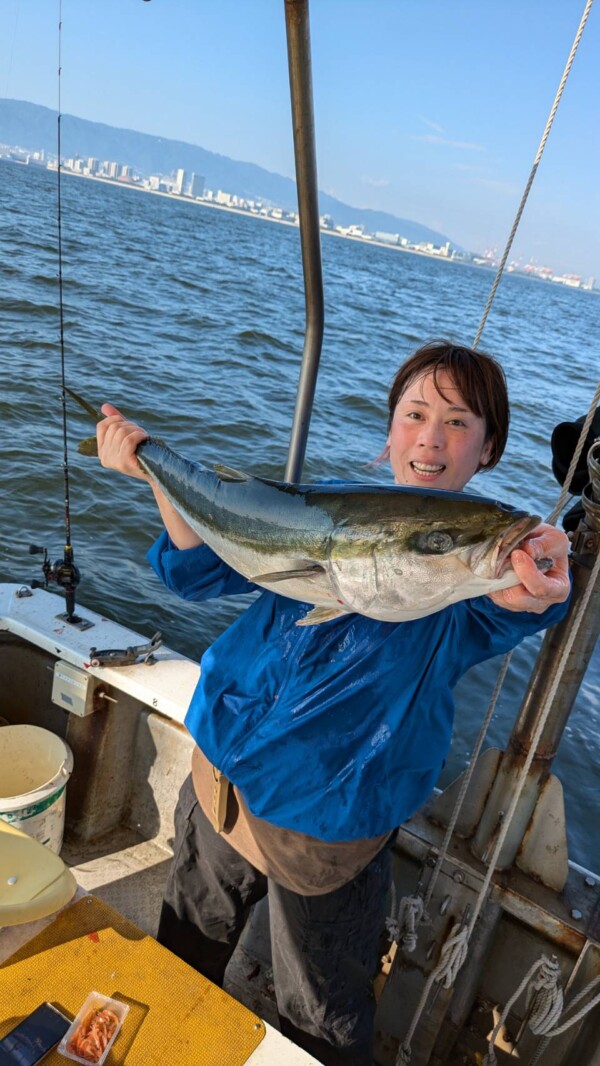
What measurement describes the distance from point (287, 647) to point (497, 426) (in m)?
1.03

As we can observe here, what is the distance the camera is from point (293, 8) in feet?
8.59

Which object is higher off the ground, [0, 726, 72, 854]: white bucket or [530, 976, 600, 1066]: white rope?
[530, 976, 600, 1066]: white rope

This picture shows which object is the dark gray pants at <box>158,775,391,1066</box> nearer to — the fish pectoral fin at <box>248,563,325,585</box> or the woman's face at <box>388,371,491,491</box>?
the fish pectoral fin at <box>248,563,325,585</box>

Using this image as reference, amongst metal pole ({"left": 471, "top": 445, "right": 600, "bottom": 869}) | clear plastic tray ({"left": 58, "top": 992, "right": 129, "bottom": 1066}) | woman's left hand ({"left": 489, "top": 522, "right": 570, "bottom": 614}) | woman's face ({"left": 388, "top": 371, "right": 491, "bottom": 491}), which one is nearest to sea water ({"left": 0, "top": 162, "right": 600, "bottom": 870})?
woman's face ({"left": 388, "top": 371, "right": 491, "bottom": 491})

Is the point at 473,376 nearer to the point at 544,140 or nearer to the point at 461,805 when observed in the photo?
the point at 544,140

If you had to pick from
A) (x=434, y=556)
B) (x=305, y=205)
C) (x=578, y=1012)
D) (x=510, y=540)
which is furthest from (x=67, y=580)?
(x=578, y=1012)

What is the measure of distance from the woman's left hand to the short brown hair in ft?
1.92

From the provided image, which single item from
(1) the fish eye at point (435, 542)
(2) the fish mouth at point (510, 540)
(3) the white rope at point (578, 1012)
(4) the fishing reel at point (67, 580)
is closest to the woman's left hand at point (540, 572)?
(2) the fish mouth at point (510, 540)

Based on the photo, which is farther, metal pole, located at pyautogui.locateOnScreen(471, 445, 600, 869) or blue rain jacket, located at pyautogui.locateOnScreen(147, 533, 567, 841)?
metal pole, located at pyautogui.locateOnScreen(471, 445, 600, 869)

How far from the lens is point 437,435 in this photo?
7.70 feet

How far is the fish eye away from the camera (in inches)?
77.9

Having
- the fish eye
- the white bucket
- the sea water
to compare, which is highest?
the fish eye

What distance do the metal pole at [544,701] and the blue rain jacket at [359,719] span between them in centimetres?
55

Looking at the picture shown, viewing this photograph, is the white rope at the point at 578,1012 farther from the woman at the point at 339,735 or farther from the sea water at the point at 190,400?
the sea water at the point at 190,400
